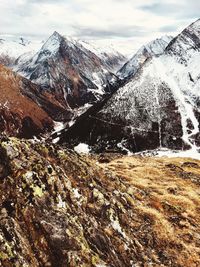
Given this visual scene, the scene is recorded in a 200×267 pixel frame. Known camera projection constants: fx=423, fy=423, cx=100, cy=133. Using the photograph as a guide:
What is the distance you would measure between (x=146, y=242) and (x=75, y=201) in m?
7.02

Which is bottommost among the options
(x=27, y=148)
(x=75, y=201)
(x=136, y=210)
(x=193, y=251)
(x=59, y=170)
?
(x=193, y=251)

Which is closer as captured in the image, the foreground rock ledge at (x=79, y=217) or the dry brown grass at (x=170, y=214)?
the foreground rock ledge at (x=79, y=217)

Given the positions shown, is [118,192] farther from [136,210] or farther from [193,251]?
[193,251]

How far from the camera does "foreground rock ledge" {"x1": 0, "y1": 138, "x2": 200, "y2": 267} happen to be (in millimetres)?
26781

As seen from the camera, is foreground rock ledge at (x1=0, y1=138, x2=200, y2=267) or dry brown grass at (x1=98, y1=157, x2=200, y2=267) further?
dry brown grass at (x1=98, y1=157, x2=200, y2=267)

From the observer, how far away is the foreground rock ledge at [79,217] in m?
26.8

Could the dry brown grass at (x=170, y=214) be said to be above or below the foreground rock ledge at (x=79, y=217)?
below

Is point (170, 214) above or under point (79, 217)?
under

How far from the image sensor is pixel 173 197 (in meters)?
46.9

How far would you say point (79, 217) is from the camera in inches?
1244

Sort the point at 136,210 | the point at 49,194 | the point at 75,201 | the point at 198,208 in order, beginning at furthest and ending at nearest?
the point at 198,208 < the point at 136,210 < the point at 75,201 < the point at 49,194

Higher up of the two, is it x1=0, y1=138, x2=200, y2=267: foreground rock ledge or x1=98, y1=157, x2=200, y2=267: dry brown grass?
x1=0, y1=138, x2=200, y2=267: foreground rock ledge

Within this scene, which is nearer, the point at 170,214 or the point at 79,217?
the point at 79,217

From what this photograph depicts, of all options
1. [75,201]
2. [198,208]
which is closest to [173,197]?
[198,208]
